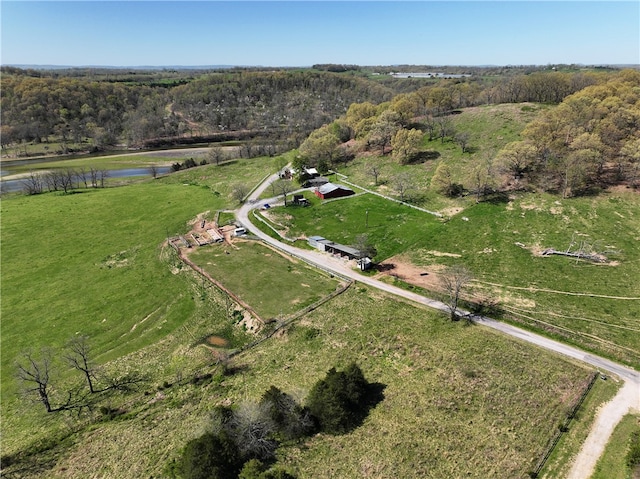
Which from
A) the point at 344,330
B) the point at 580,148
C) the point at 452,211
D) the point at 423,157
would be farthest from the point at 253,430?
the point at 423,157

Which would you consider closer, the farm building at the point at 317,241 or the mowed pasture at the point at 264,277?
the mowed pasture at the point at 264,277

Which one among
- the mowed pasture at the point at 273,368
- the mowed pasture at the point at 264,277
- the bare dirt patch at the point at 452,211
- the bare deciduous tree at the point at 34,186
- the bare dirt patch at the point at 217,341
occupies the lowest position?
the bare dirt patch at the point at 217,341

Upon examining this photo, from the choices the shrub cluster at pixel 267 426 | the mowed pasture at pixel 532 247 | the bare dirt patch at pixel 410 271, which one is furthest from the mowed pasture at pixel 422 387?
the mowed pasture at pixel 532 247

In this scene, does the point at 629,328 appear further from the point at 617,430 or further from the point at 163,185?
the point at 163,185

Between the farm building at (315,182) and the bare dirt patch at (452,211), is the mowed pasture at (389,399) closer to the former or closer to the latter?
the bare dirt patch at (452,211)

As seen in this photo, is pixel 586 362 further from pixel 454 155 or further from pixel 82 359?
pixel 454 155
